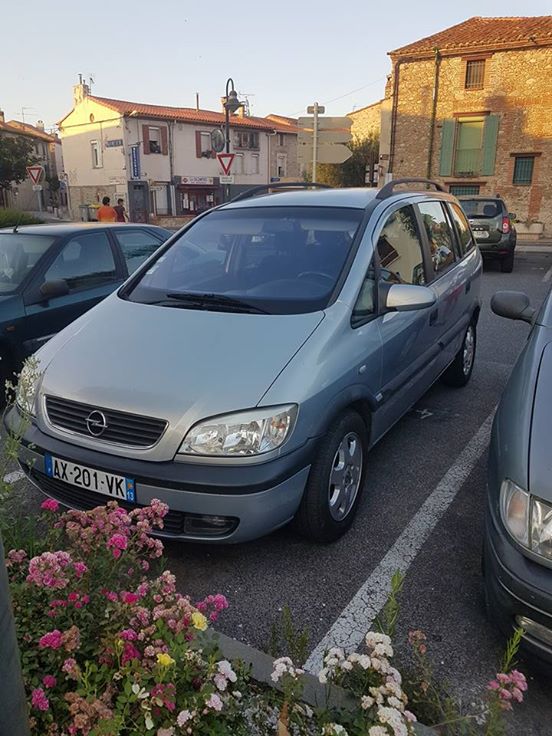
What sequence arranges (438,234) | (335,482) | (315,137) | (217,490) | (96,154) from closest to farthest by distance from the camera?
(217,490)
(335,482)
(438,234)
(315,137)
(96,154)

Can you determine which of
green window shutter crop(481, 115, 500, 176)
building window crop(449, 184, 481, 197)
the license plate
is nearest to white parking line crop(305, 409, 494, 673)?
the license plate

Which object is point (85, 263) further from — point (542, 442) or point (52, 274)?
point (542, 442)

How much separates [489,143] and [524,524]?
2848 centimetres

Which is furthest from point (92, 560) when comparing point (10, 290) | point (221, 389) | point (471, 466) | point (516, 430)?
point (10, 290)

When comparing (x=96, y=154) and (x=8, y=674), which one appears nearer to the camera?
(x=8, y=674)

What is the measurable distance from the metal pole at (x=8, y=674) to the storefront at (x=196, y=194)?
1717 inches

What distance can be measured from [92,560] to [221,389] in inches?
37.6

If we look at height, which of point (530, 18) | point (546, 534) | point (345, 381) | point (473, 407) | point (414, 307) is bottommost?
point (473, 407)

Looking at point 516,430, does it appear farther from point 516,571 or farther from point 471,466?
point 471,466

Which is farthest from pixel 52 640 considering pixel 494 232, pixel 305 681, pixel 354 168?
pixel 354 168

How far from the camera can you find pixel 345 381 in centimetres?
298

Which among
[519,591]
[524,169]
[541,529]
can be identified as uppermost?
[524,169]

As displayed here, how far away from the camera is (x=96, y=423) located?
2.75 metres

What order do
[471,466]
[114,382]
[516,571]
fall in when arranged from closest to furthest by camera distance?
[516,571]
[114,382]
[471,466]
